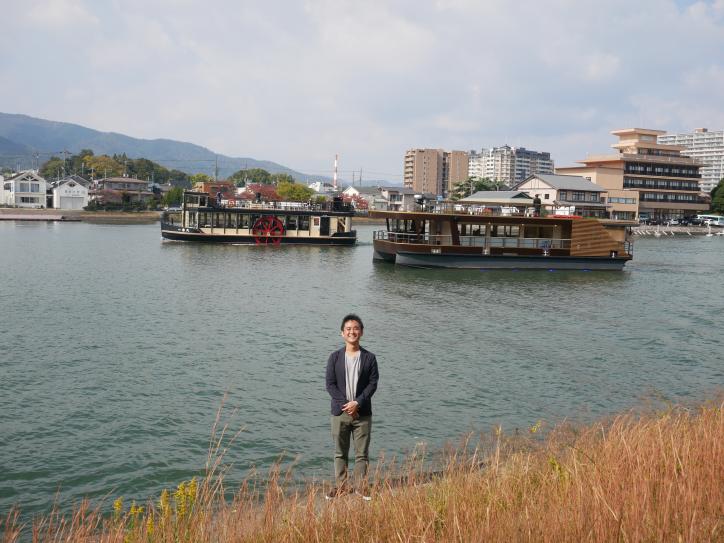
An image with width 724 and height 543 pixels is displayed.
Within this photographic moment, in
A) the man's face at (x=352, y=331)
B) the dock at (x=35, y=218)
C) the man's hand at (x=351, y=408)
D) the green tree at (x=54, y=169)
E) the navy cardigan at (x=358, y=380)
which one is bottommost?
the man's hand at (x=351, y=408)

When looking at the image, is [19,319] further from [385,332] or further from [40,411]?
[385,332]

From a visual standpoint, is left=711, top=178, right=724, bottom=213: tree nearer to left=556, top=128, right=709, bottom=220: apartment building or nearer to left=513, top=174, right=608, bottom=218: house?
left=556, top=128, right=709, bottom=220: apartment building

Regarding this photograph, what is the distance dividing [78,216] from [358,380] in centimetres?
8463

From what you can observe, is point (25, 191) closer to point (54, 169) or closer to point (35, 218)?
point (35, 218)

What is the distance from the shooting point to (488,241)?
36125 millimetres

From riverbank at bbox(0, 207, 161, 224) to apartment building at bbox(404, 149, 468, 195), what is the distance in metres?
91.9

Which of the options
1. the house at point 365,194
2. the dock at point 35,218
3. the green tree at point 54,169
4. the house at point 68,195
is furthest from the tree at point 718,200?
the green tree at point 54,169

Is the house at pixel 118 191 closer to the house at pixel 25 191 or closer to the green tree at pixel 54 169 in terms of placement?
the house at pixel 25 191

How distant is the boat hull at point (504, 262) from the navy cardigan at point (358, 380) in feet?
94.1

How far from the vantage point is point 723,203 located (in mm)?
96312

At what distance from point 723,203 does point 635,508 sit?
4177 inches

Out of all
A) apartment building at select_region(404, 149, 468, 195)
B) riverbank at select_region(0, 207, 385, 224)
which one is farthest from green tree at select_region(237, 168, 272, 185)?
riverbank at select_region(0, 207, 385, 224)

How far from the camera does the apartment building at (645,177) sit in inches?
3529

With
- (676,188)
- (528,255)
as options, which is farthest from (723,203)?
(528,255)
